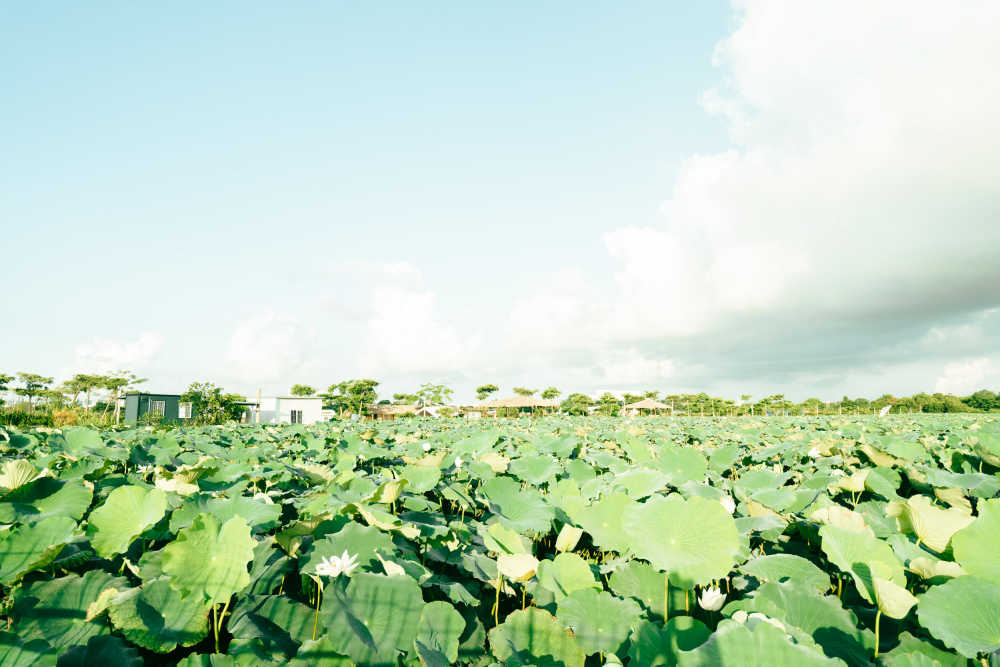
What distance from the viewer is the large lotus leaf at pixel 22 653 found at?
37.8 inches

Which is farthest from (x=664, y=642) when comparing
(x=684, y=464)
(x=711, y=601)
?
(x=684, y=464)

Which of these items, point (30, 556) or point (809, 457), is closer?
point (30, 556)

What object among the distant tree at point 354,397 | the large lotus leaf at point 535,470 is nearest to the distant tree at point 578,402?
the distant tree at point 354,397

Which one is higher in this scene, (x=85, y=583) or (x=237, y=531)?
(x=237, y=531)

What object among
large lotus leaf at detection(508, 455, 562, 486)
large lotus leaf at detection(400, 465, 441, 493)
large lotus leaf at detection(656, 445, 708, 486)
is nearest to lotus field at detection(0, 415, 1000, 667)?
large lotus leaf at detection(400, 465, 441, 493)

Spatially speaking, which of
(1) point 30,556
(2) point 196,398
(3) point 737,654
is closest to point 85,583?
(1) point 30,556

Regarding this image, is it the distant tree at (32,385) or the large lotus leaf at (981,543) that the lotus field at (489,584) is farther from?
the distant tree at (32,385)

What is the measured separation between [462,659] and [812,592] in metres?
0.95

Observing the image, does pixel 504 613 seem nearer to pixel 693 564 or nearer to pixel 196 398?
pixel 693 564

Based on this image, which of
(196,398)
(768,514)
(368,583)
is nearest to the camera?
(368,583)

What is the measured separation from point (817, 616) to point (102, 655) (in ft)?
5.65

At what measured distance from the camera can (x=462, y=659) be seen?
1.29 metres

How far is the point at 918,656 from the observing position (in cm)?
98

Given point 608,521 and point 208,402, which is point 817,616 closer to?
point 608,521
